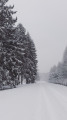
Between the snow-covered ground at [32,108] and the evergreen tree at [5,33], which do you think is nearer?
the snow-covered ground at [32,108]

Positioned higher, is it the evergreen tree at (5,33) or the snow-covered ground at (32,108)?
the evergreen tree at (5,33)

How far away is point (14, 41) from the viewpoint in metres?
31.0

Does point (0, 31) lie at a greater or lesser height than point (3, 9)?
lesser

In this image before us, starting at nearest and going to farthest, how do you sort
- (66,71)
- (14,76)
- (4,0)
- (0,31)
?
(0,31), (4,0), (14,76), (66,71)

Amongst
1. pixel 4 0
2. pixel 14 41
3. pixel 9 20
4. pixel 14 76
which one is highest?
pixel 4 0

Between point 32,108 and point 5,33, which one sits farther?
point 5,33

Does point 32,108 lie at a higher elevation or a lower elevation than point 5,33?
lower

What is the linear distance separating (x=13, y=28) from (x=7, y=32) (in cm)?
91

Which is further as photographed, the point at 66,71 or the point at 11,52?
the point at 66,71

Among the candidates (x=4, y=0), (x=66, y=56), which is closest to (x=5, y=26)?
(x=4, y=0)

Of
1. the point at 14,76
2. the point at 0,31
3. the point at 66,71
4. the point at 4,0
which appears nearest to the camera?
the point at 0,31

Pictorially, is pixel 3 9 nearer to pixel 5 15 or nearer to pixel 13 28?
pixel 5 15

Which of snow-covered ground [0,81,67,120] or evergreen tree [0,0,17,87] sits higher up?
evergreen tree [0,0,17,87]

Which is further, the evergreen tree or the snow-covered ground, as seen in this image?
the evergreen tree
